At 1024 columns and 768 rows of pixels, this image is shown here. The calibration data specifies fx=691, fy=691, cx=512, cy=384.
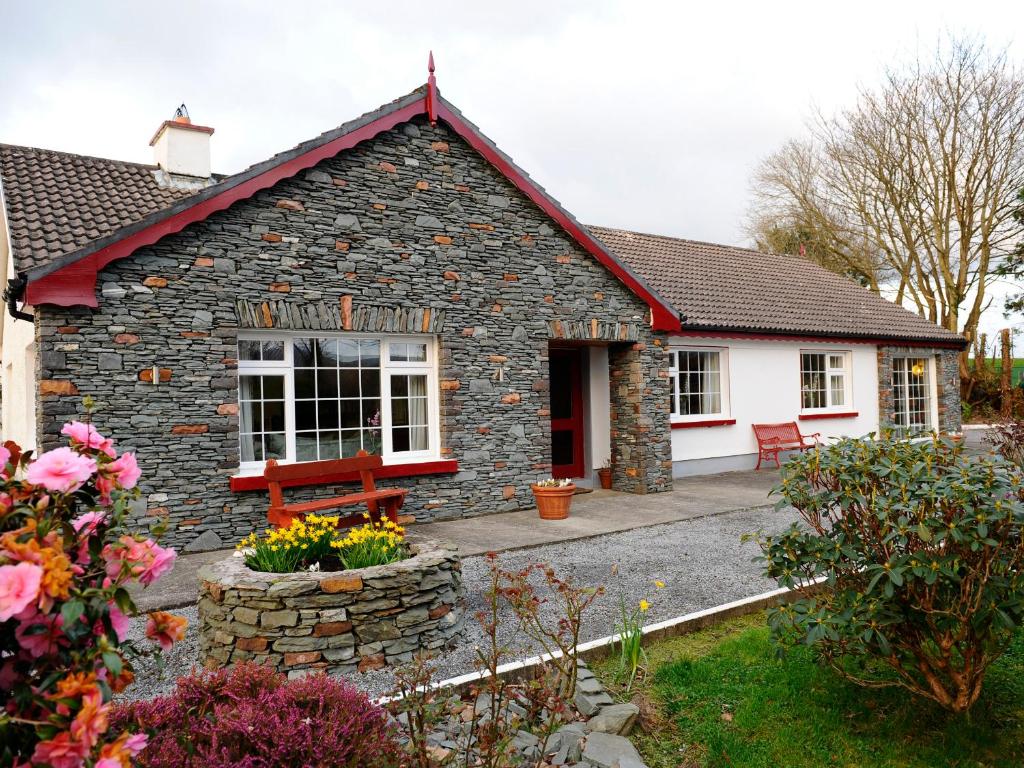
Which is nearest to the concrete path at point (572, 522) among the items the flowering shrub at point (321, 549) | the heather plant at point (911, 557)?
the flowering shrub at point (321, 549)

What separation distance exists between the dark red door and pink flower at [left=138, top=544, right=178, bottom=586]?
34.6 ft

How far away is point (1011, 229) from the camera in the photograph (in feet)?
83.1

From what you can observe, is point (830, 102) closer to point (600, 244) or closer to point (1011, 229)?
point (1011, 229)

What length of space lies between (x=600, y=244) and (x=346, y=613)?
7.85 m

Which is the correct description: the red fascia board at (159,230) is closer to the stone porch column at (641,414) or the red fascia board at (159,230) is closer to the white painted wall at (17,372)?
the white painted wall at (17,372)

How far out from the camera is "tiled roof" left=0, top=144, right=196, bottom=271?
797 centimetres

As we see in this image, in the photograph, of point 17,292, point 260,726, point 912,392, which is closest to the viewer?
point 260,726

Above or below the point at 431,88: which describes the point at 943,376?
below

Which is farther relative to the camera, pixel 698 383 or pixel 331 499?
pixel 698 383

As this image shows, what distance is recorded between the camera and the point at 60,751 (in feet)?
4.74

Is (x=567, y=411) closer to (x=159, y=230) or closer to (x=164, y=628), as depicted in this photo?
(x=159, y=230)

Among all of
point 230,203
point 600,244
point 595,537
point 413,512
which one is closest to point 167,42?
point 230,203

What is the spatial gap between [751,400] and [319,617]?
12.0 m

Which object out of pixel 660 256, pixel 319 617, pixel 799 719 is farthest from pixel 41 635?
pixel 660 256
